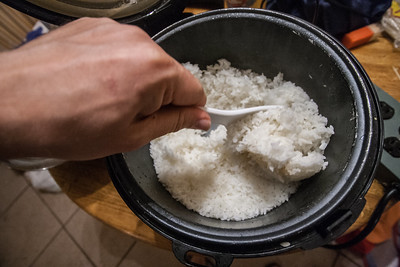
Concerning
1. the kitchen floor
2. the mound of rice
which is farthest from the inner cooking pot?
the kitchen floor

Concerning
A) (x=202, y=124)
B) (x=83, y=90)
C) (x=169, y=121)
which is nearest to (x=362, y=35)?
(x=202, y=124)

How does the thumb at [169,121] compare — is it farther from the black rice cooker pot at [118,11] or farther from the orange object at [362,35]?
the orange object at [362,35]

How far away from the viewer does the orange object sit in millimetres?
1431

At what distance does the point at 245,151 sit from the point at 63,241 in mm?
1921

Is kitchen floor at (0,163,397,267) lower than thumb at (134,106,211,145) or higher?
lower

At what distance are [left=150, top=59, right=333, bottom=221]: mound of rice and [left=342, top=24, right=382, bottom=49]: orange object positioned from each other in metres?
0.50

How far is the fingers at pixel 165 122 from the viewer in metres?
→ 0.75

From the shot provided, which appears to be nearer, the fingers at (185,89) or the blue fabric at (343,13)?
the fingers at (185,89)

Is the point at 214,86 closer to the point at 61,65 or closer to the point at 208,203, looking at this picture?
the point at 208,203

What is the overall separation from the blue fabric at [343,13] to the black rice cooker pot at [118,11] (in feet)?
2.27

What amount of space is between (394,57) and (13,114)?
5.57 ft

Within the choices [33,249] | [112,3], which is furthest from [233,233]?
[33,249]

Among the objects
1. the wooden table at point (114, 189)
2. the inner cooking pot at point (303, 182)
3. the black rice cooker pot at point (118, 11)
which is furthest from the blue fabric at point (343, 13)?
the black rice cooker pot at point (118, 11)

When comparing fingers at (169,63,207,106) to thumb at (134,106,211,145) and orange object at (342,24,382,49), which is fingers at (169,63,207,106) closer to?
thumb at (134,106,211,145)
